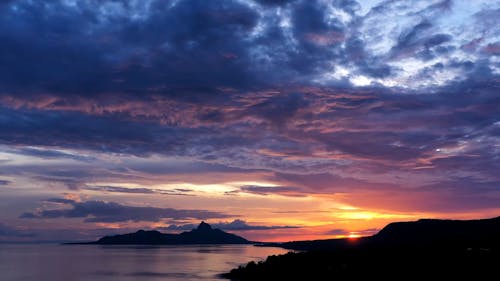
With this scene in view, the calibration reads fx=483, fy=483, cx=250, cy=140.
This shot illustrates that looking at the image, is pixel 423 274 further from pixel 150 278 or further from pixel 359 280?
pixel 150 278

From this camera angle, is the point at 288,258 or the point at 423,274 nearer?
the point at 423,274

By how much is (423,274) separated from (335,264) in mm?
26730

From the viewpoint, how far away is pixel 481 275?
89312 mm

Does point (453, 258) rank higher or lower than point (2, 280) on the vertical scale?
higher

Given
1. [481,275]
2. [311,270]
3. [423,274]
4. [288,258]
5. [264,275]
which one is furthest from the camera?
[288,258]

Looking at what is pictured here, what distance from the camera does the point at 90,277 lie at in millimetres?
156125

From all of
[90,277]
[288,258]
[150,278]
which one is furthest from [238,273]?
[90,277]

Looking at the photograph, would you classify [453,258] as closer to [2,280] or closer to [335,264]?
[335,264]

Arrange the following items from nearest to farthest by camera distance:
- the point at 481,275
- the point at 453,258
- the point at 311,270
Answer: the point at 481,275, the point at 453,258, the point at 311,270

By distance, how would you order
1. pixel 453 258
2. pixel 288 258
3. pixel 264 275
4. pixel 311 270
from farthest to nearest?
pixel 288 258 → pixel 264 275 → pixel 311 270 → pixel 453 258

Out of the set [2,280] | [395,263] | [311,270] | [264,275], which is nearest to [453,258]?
[395,263]

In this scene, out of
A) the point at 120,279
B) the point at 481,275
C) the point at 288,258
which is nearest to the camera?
the point at 481,275

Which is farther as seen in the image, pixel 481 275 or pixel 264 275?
pixel 264 275

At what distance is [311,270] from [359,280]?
Answer: 19.4 m
